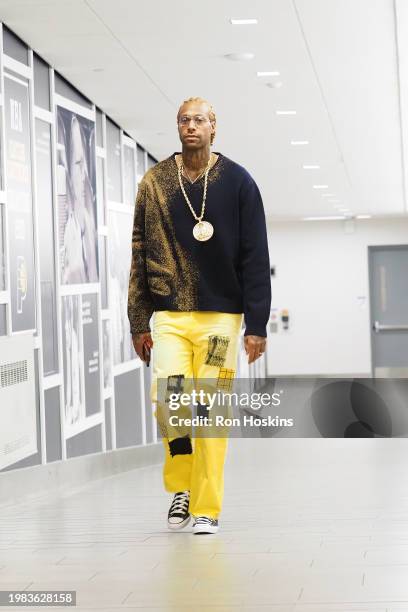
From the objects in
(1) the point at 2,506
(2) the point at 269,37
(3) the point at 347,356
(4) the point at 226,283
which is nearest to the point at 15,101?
(2) the point at 269,37

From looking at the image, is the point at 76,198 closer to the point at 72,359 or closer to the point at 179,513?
the point at 72,359

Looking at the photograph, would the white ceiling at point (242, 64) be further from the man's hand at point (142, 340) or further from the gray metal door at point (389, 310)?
the gray metal door at point (389, 310)

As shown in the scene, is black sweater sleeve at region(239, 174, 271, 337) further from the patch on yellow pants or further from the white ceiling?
the white ceiling

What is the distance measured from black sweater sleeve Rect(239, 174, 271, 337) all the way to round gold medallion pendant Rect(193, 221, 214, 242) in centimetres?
12

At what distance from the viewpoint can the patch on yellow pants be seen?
3.85 metres

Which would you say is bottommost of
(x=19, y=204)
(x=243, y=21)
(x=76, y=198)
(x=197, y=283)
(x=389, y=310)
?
(x=389, y=310)

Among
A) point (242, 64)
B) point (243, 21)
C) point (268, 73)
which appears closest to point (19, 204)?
point (243, 21)

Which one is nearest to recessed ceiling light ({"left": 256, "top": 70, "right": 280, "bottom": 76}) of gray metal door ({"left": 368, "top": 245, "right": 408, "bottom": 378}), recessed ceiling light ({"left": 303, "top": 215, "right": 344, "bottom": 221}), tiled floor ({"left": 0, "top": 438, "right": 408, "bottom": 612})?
tiled floor ({"left": 0, "top": 438, "right": 408, "bottom": 612})

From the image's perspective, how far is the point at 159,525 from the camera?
13.2ft

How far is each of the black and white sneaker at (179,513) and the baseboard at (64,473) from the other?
173 cm

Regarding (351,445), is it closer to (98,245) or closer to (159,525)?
(98,245)

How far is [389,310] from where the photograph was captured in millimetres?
23391

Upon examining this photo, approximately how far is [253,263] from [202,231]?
0.67 ft

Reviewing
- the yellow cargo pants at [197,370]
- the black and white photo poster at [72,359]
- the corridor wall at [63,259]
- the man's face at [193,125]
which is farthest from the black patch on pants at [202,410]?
the black and white photo poster at [72,359]
